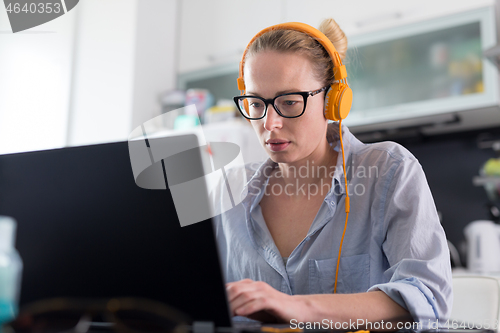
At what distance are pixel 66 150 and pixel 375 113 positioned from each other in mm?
1921

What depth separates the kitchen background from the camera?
2.13m

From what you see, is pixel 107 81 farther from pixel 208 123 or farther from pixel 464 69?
pixel 464 69

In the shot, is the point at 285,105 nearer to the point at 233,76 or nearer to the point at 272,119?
the point at 272,119

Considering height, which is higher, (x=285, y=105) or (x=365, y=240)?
(x=285, y=105)

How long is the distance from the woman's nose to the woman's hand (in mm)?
451

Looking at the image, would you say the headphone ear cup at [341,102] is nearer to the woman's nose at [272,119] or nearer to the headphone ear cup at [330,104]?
the headphone ear cup at [330,104]

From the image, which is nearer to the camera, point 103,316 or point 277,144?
point 103,316

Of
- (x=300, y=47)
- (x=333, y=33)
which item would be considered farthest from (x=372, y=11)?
(x=300, y=47)

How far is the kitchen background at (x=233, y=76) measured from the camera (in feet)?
6.98

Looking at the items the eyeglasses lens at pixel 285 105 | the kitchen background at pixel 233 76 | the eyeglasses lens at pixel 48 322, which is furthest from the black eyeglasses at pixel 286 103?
the kitchen background at pixel 233 76

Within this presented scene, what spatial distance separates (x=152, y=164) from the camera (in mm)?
552

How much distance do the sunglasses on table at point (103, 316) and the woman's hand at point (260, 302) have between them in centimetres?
10

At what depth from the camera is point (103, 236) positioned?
1.82 ft

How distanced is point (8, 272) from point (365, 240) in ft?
2.27
